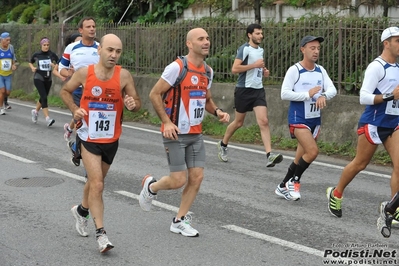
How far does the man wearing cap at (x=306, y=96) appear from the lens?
29.3 ft

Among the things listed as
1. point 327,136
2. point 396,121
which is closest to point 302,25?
point 327,136

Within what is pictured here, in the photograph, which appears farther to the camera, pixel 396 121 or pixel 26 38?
pixel 26 38

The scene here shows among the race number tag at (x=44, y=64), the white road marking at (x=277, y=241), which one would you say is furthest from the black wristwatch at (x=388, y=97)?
the race number tag at (x=44, y=64)

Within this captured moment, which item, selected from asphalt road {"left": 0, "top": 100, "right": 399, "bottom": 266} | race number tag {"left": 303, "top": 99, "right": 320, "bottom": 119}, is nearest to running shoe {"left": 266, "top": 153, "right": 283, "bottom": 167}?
asphalt road {"left": 0, "top": 100, "right": 399, "bottom": 266}

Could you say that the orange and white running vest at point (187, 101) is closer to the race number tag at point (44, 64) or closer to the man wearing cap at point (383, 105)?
the man wearing cap at point (383, 105)

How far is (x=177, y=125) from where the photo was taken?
7.58 meters

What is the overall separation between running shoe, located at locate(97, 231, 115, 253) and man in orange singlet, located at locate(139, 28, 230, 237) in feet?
3.13

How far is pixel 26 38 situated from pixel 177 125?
19.4 m

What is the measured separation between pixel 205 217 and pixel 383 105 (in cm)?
216

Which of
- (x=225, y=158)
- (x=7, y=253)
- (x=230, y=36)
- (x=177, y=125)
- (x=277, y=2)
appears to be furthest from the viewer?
(x=277, y=2)

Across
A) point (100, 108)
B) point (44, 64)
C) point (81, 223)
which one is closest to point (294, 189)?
point (81, 223)

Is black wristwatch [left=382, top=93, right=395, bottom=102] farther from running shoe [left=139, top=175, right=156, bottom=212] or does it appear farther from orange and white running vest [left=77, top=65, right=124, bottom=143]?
orange and white running vest [left=77, top=65, right=124, bottom=143]

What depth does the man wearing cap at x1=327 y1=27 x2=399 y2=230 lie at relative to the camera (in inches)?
312

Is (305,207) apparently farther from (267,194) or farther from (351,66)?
(351,66)
